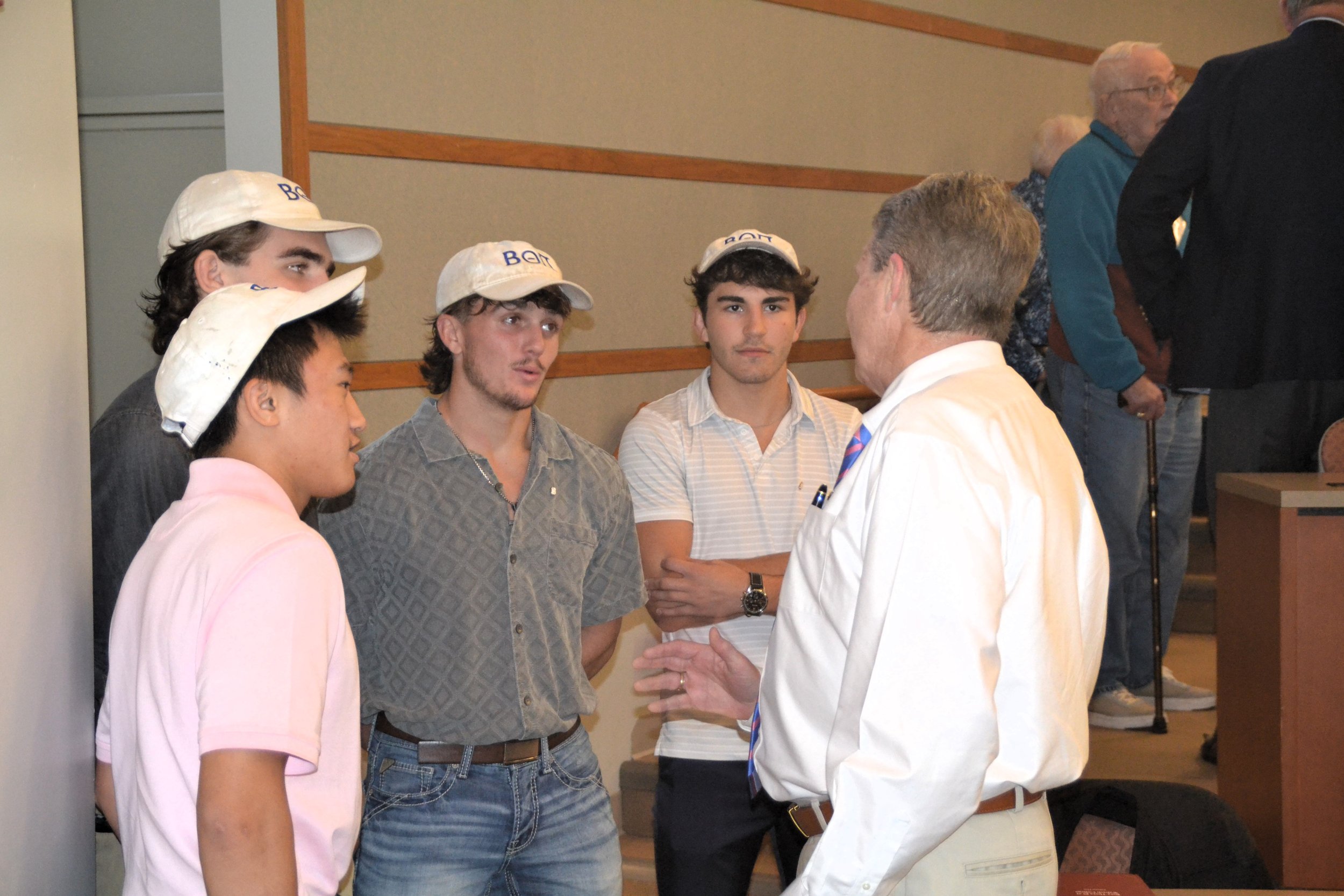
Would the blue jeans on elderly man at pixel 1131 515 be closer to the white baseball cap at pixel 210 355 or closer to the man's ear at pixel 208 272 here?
the man's ear at pixel 208 272

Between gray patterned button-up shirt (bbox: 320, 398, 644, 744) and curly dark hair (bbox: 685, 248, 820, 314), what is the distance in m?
0.77

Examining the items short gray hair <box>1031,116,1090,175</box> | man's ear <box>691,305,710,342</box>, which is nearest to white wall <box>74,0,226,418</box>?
man's ear <box>691,305,710,342</box>

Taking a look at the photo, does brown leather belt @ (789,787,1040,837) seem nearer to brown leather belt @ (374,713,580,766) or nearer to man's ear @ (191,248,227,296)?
brown leather belt @ (374,713,580,766)

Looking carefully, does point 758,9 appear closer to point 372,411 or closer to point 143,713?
point 372,411

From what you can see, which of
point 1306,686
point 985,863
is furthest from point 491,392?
point 1306,686

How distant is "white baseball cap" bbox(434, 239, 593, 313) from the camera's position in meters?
2.01

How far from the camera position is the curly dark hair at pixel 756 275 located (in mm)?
2527

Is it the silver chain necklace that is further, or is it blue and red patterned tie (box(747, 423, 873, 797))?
the silver chain necklace

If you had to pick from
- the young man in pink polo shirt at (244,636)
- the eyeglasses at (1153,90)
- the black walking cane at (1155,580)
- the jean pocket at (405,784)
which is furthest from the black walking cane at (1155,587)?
the young man in pink polo shirt at (244,636)

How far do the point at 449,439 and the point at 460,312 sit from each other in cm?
29

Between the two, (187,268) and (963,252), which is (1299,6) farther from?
(187,268)

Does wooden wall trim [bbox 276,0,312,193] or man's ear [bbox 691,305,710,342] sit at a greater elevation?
wooden wall trim [bbox 276,0,312,193]

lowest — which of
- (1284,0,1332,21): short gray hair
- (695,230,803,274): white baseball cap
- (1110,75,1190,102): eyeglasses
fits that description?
(695,230,803,274): white baseball cap

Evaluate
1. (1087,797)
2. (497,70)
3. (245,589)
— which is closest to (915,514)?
(245,589)
